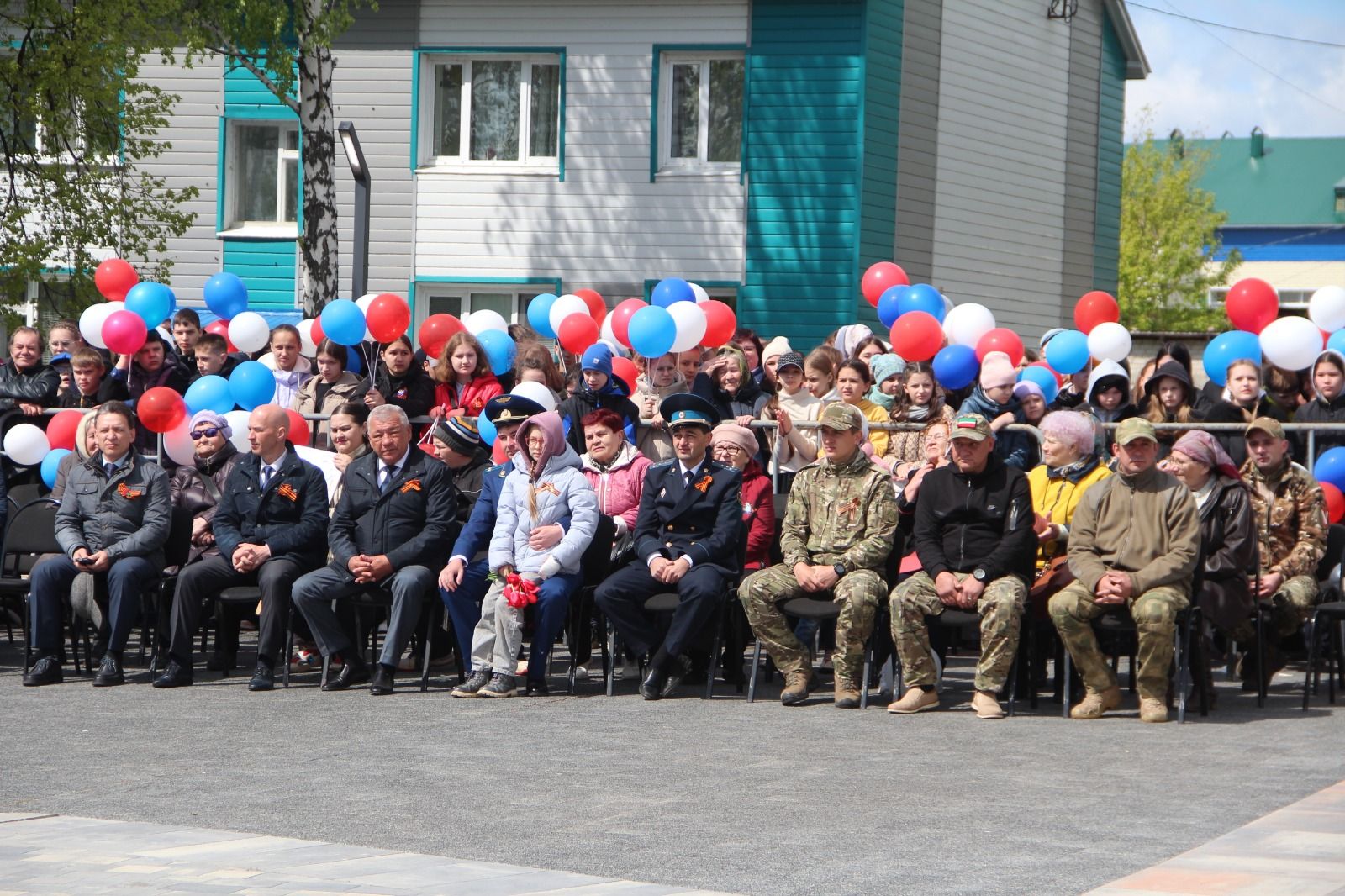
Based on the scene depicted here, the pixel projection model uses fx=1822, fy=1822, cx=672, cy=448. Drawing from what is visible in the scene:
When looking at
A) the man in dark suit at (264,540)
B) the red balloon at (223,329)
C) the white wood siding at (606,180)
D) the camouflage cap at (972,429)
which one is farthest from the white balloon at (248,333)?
the white wood siding at (606,180)

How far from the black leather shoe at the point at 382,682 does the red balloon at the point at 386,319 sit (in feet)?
11.9

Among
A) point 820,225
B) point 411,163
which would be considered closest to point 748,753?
point 820,225

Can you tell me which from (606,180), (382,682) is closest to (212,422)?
(382,682)

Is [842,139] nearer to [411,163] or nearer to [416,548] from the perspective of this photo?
[411,163]

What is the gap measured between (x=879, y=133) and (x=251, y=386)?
11956mm

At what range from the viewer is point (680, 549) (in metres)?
10.7

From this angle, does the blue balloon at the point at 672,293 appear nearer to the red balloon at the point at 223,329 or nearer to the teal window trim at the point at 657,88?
the red balloon at the point at 223,329

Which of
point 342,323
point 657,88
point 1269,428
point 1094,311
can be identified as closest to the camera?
point 1269,428

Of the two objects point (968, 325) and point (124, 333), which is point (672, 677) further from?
point (124, 333)

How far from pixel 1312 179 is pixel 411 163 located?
6552 centimetres

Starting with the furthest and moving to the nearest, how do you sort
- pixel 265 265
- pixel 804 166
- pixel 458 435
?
pixel 265 265, pixel 804 166, pixel 458 435

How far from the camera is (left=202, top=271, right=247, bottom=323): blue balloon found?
1559 centimetres

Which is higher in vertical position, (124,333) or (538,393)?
(124,333)

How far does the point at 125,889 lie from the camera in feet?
19.2
